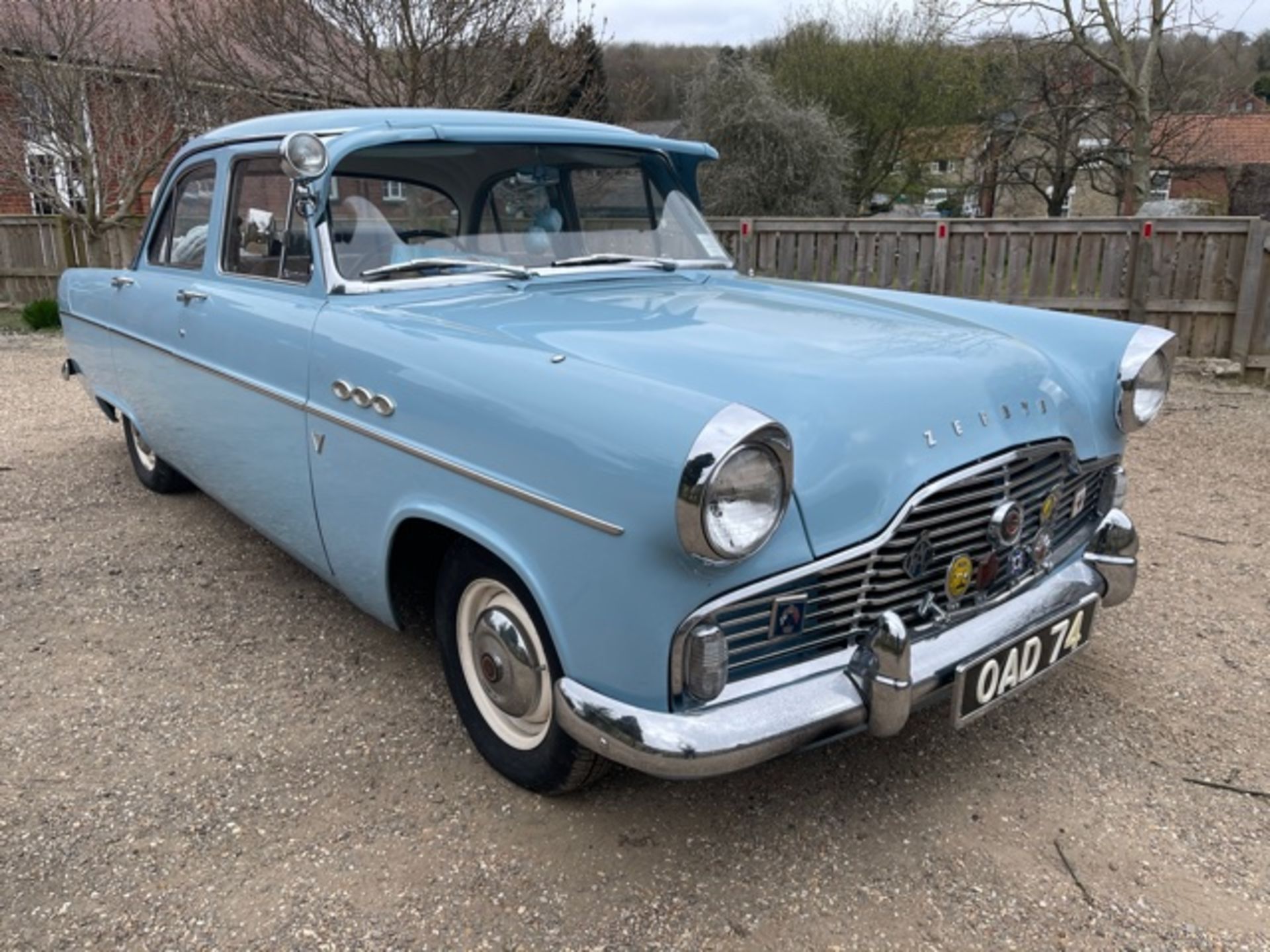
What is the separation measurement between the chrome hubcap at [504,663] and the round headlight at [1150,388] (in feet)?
5.91

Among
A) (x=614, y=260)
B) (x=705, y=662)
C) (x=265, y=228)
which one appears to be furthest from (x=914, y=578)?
(x=265, y=228)

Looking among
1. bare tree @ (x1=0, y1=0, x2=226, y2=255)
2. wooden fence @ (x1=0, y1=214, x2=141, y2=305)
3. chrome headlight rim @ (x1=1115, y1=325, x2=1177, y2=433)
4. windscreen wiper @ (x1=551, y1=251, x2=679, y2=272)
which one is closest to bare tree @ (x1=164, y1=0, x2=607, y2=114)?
bare tree @ (x1=0, y1=0, x2=226, y2=255)

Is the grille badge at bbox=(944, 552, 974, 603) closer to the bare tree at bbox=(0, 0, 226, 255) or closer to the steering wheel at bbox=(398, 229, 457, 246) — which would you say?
the steering wheel at bbox=(398, 229, 457, 246)

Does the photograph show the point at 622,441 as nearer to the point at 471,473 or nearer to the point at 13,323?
the point at 471,473

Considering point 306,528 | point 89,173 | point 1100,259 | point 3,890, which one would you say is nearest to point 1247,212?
point 1100,259

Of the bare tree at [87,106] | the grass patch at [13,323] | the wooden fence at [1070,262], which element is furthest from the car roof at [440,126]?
the grass patch at [13,323]

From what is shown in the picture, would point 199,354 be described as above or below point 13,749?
above

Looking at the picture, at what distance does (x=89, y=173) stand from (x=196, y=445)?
8.56 meters

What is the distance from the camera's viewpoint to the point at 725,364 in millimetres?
2186

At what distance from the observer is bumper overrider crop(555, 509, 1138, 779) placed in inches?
72.6

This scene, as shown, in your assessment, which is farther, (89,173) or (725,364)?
(89,173)

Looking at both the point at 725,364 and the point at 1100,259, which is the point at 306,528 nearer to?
the point at 725,364

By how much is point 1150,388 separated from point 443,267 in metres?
2.09

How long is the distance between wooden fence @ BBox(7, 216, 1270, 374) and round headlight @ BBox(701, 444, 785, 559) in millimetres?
6998
